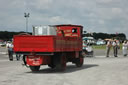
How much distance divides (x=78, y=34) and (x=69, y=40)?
290cm

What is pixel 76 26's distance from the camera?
20.0 m

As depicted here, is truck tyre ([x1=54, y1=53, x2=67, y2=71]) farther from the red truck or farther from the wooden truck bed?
the wooden truck bed

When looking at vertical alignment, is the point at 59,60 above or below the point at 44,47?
below

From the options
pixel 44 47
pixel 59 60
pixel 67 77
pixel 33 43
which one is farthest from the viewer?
pixel 59 60

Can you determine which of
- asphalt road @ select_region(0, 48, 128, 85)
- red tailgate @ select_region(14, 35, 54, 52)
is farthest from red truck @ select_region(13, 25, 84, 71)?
asphalt road @ select_region(0, 48, 128, 85)

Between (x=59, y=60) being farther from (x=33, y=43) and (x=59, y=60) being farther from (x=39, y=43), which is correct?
(x=33, y=43)

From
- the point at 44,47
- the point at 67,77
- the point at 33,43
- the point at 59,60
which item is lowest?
the point at 67,77

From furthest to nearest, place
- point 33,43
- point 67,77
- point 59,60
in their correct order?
point 59,60 → point 33,43 → point 67,77

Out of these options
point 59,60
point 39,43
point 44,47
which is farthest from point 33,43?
point 59,60

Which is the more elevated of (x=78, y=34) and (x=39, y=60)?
(x=78, y=34)

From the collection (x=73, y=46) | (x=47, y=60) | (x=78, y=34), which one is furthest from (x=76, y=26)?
(x=47, y=60)

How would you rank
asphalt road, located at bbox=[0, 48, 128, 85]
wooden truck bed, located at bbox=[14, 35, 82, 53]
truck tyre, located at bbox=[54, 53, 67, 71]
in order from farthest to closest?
truck tyre, located at bbox=[54, 53, 67, 71] → wooden truck bed, located at bbox=[14, 35, 82, 53] → asphalt road, located at bbox=[0, 48, 128, 85]

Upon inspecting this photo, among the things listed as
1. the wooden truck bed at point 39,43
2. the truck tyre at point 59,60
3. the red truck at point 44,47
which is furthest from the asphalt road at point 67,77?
the wooden truck bed at point 39,43

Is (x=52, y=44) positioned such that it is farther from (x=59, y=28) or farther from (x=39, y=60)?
(x=59, y=28)
